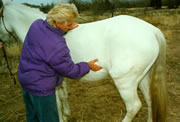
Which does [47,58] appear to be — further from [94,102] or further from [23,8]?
[94,102]

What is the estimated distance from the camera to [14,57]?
5586mm

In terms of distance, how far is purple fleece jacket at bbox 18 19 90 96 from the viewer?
4.46ft

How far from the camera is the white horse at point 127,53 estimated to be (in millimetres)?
1656

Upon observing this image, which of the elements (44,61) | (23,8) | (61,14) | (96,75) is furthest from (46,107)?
(23,8)

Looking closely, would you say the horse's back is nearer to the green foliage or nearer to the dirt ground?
the dirt ground

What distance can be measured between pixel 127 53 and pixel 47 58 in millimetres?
761

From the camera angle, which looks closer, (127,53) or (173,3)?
(127,53)

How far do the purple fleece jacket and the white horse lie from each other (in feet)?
1.25

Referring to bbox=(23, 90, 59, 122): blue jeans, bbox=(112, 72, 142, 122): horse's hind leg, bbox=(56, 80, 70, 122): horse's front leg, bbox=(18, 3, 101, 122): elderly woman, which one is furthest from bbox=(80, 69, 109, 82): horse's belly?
bbox=(56, 80, 70, 122): horse's front leg

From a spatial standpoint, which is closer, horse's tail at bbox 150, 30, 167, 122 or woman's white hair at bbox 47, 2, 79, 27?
woman's white hair at bbox 47, 2, 79, 27

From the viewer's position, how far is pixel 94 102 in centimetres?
310

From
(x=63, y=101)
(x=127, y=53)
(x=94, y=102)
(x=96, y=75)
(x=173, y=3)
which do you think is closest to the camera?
(x=127, y=53)

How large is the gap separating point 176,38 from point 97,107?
18.5ft

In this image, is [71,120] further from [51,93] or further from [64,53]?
[64,53]
